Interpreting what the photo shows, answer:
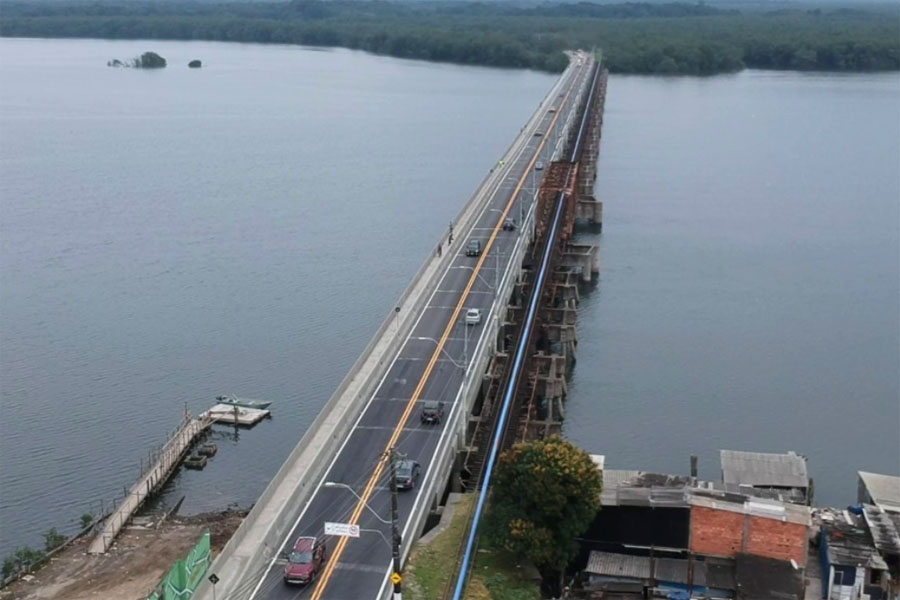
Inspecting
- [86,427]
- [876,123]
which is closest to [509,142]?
[876,123]

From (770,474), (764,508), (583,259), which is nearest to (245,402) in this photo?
(770,474)

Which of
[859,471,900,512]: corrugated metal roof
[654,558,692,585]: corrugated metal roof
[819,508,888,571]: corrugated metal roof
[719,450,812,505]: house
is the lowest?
[654,558,692,585]: corrugated metal roof

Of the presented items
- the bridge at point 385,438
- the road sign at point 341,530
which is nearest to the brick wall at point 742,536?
the bridge at point 385,438

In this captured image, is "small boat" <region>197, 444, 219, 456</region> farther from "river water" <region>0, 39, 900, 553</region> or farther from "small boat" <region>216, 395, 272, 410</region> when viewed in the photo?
"small boat" <region>216, 395, 272, 410</region>

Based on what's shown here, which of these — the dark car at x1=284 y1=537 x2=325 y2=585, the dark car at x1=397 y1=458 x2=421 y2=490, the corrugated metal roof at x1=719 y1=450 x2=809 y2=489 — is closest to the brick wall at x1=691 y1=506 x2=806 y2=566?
the corrugated metal roof at x1=719 y1=450 x2=809 y2=489

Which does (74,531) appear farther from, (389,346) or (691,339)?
(691,339)

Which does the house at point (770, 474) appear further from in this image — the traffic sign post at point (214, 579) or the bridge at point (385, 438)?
the traffic sign post at point (214, 579)

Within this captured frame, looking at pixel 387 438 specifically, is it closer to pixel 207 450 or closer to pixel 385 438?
pixel 385 438
